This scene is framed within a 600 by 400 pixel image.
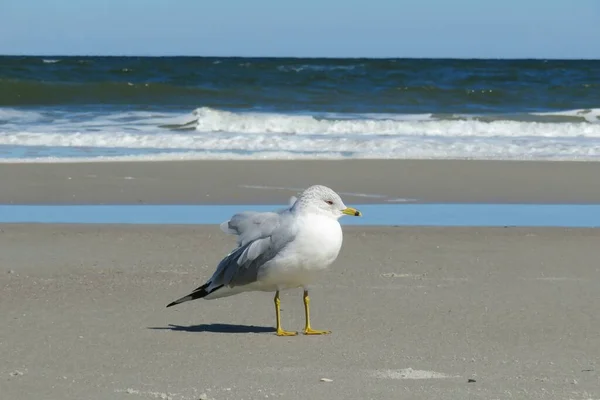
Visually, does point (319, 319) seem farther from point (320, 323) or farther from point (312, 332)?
point (312, 332)

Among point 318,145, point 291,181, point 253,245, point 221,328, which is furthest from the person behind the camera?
point 318,145

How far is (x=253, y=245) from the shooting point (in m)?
5.84

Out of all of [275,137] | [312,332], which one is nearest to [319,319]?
[312,332]

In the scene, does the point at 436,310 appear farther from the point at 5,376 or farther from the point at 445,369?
the point at 5,376

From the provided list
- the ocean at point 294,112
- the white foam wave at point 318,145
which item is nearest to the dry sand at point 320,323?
the ocean at point 294,112

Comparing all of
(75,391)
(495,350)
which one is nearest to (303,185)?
(495,350)

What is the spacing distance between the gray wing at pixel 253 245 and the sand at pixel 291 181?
5.99 meters

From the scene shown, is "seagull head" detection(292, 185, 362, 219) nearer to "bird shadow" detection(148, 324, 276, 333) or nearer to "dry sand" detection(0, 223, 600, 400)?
"dry sand" detection(0, 223, 600, 400)

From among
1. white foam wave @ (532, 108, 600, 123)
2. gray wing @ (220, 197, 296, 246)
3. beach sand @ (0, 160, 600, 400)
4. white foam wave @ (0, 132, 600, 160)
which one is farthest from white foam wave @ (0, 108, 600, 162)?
gray wing @ (220, 197, 296, 246)

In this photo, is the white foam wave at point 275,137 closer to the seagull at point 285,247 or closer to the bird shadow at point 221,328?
the bird shadow at point 221,328

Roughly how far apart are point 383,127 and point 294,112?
516 centimetres

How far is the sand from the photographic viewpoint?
1234 cm

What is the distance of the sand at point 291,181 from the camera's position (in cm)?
1234

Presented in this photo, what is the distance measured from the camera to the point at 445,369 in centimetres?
505
